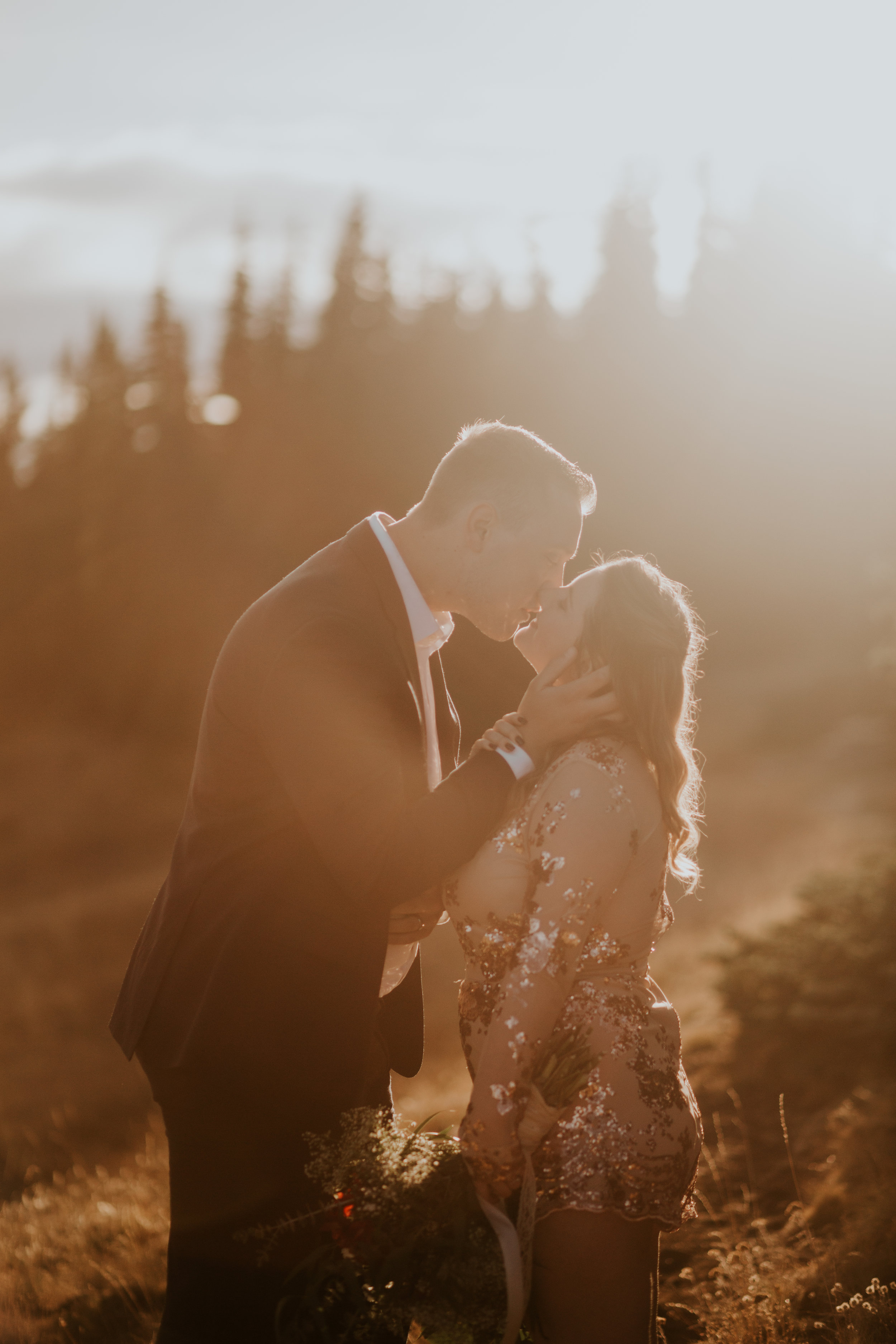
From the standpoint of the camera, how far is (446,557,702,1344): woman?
8.23 ft

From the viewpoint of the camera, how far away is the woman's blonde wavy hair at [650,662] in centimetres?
281

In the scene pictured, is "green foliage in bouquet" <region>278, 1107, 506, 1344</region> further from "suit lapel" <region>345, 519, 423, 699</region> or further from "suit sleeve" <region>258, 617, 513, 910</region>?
"suit lapel" <region>345, 519, 423, 699</region>

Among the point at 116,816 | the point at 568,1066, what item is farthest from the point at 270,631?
the point at 116,816

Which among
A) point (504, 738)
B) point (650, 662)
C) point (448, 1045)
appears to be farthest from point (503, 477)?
point (448, 1045)

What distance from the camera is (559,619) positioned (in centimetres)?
298

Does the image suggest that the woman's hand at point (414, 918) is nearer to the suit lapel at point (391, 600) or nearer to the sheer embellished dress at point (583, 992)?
the sheer embellished dress at point (583, 992)

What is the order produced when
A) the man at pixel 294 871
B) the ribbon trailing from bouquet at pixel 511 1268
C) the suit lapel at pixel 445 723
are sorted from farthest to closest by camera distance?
the suit lapel at pixel 445 723, the man at pixel 294 871, the ribbon trailing from bouquet at pixel 511 1268

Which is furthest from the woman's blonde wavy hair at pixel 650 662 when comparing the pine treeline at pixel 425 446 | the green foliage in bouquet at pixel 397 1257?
the pine treeline at pixel 425 446

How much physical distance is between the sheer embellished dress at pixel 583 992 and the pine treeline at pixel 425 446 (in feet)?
78.2

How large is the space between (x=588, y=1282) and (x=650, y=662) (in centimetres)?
171

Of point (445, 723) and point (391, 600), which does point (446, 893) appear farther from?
point (391, 600)

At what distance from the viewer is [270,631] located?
2.75m

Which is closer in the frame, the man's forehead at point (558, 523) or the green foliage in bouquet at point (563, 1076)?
the green foliage in bouquet at point (563, 1076)

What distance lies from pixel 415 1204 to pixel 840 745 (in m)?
29.1
